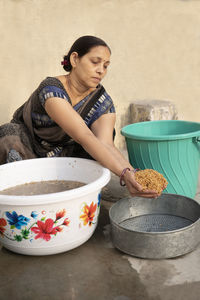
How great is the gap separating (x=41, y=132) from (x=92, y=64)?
2.12 feet

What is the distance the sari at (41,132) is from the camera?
2607 mm

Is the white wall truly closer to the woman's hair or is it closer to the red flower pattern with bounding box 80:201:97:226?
the woman's hair

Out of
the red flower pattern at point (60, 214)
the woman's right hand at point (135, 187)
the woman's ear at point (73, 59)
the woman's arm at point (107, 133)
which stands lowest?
the red flower pattern at point (60, 214)

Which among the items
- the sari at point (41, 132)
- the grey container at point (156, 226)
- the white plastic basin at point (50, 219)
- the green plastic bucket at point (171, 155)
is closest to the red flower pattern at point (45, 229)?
the white plastic basin at point (50, 219)

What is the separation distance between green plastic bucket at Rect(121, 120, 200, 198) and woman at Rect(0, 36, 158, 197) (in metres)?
0.18

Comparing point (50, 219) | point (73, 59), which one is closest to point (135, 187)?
point (50, 219)

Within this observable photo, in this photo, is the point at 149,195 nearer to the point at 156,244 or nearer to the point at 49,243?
the point at 156,244

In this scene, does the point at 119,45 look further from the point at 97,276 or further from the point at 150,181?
the point at 97,276

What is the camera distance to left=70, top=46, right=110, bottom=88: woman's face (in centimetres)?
237

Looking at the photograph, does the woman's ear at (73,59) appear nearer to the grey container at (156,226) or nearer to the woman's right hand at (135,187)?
the woman's right hand at (135,187)

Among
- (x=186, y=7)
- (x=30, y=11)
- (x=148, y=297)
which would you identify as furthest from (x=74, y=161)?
(x=186, y=7)

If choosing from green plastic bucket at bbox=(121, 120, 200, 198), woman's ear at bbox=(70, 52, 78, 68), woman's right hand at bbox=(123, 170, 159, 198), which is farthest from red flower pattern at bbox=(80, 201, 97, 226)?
woman's ear at bbox=(70, 52, 78, 68)

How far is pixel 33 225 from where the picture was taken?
6.34 feet

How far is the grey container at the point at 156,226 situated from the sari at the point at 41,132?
61 centimetres
